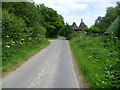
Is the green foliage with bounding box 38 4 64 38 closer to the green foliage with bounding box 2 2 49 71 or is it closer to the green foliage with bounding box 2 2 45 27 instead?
the green foliage with bounding box 2 2 49 71

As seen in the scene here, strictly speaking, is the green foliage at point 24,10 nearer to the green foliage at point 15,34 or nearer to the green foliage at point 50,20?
the green foliage at point 15,34

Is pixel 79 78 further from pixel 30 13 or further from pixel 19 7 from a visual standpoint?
pixel 30 13

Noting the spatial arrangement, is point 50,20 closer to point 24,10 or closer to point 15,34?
point 24,10

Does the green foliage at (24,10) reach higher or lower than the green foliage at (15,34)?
higher

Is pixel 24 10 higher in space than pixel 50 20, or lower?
lower


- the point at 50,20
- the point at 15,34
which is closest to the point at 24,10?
the point at 15,34

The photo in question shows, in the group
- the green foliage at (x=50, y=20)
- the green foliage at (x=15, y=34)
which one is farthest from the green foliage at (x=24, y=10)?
the green foliage at (x=50, y=20)

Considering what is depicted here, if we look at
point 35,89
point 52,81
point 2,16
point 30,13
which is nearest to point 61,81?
point 52,81

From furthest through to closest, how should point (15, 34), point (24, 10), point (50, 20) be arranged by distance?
1. point (50, 20)
2. point (24, 10)
3. point (15, 34)

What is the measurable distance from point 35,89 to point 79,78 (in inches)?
107

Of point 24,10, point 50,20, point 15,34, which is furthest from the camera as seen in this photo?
point 50,20

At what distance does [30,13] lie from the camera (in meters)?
28.7

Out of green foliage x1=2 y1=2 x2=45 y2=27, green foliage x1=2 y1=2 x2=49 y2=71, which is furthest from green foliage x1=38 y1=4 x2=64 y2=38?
green foliage x1=2 y1=2 x2=45 y2=27

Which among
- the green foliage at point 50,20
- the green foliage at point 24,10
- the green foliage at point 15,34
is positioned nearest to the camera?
the green foliage at point 15,34
